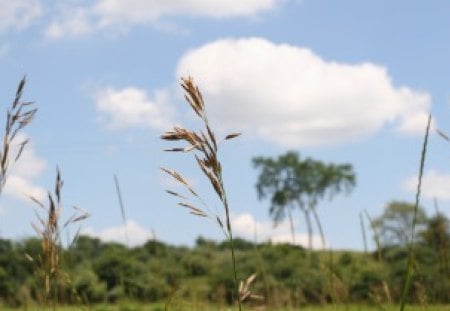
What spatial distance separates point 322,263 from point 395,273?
20.9 m

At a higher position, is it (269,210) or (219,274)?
(269,210)

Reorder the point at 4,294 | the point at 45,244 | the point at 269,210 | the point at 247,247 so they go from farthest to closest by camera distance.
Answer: the point at 269,210
the point at 247,247
the point at 4,294
the point at 45,244

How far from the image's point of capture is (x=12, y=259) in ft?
87.9

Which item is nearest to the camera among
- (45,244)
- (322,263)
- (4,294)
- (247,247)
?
(45,244)

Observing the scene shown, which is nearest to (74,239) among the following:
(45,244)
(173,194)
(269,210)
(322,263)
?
(45,244)

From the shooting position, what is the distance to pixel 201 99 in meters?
1.55

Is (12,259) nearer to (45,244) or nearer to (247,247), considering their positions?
(247,247)

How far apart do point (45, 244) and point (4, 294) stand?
1043 inches

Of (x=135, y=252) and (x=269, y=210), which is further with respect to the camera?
(x=269, y=210)

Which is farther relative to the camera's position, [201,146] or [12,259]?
[12,259]

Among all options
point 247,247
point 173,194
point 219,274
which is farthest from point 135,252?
point 173,194

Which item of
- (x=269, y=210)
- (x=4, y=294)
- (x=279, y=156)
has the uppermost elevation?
(x=279, y=156)

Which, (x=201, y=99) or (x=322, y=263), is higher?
(x=201, y=99)

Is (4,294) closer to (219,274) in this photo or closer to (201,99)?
(219,274)
